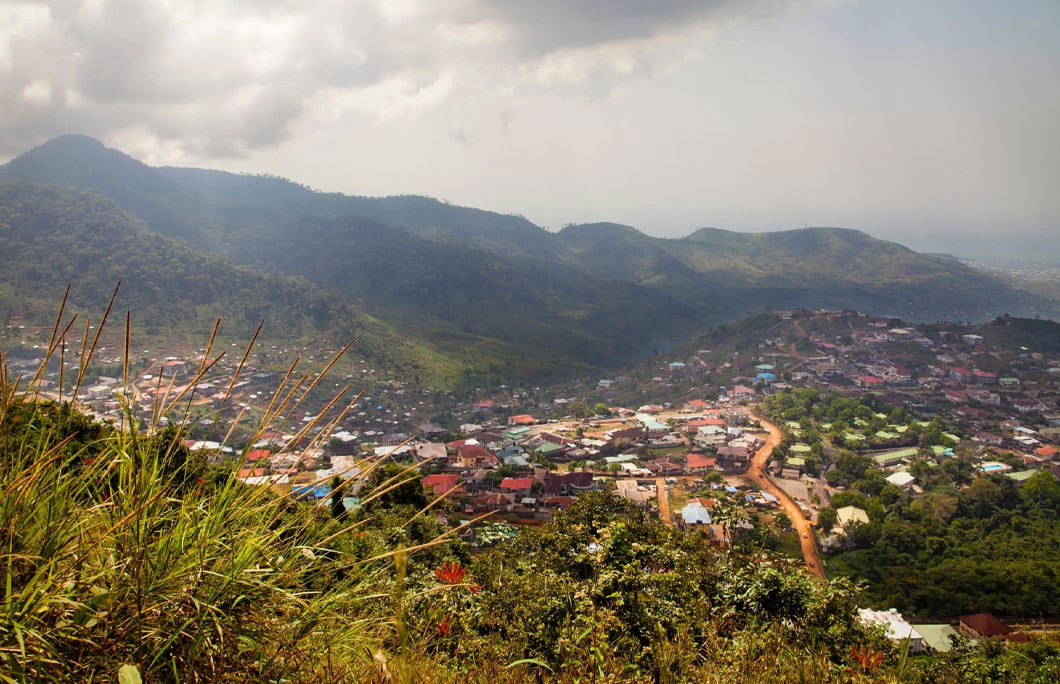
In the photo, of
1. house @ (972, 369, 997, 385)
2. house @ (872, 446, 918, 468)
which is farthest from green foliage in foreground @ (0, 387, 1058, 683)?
house @ (972, 369, 997, 385)

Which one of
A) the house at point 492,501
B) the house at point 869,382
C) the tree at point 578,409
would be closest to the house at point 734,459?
the house at point 492,501

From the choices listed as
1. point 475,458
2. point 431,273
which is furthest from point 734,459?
point 431,273

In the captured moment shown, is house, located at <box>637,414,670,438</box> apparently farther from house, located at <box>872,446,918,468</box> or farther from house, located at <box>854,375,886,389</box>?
house, located at <box>854,375,886,389</box>

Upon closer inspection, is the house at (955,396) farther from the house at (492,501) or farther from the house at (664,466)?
the house at (492,501)

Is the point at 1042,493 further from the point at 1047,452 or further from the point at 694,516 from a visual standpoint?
the point at 694,516

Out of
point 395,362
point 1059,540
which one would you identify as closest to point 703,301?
point 395,362

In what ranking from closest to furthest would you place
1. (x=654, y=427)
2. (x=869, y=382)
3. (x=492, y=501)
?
(x=492, y=501) < (x=654, y=427) < (x=869, y=382)
